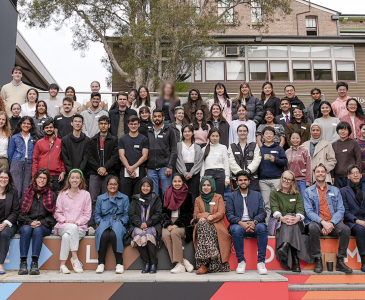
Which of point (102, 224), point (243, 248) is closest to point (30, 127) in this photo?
point (102, 224)

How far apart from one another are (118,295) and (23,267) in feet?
4.87

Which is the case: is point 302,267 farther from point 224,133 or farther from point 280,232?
point 224,133

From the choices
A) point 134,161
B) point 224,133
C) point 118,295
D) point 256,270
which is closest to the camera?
point 118,295

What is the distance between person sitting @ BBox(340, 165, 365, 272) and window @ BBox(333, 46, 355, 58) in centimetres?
1387

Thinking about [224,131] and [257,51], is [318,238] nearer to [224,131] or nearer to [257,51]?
[224,131]

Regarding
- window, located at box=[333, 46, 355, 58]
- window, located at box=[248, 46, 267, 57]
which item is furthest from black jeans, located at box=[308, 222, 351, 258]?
window, located at box=[333, 46, 355, 58]

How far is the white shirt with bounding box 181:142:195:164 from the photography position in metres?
6.07

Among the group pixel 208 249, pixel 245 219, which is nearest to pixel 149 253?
pixel 208 249

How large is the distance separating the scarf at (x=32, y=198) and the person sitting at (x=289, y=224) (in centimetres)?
355

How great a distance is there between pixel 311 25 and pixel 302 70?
823 centimetres

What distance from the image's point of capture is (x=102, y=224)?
5156 millimetres

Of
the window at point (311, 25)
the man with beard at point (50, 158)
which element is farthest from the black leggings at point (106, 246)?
the window at point (311, 25)

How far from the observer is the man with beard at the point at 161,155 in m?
5.89

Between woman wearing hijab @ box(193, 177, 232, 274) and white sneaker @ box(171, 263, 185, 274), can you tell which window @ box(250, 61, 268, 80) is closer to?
woman wearing hijab @ box(193, 177, 232, 274)
